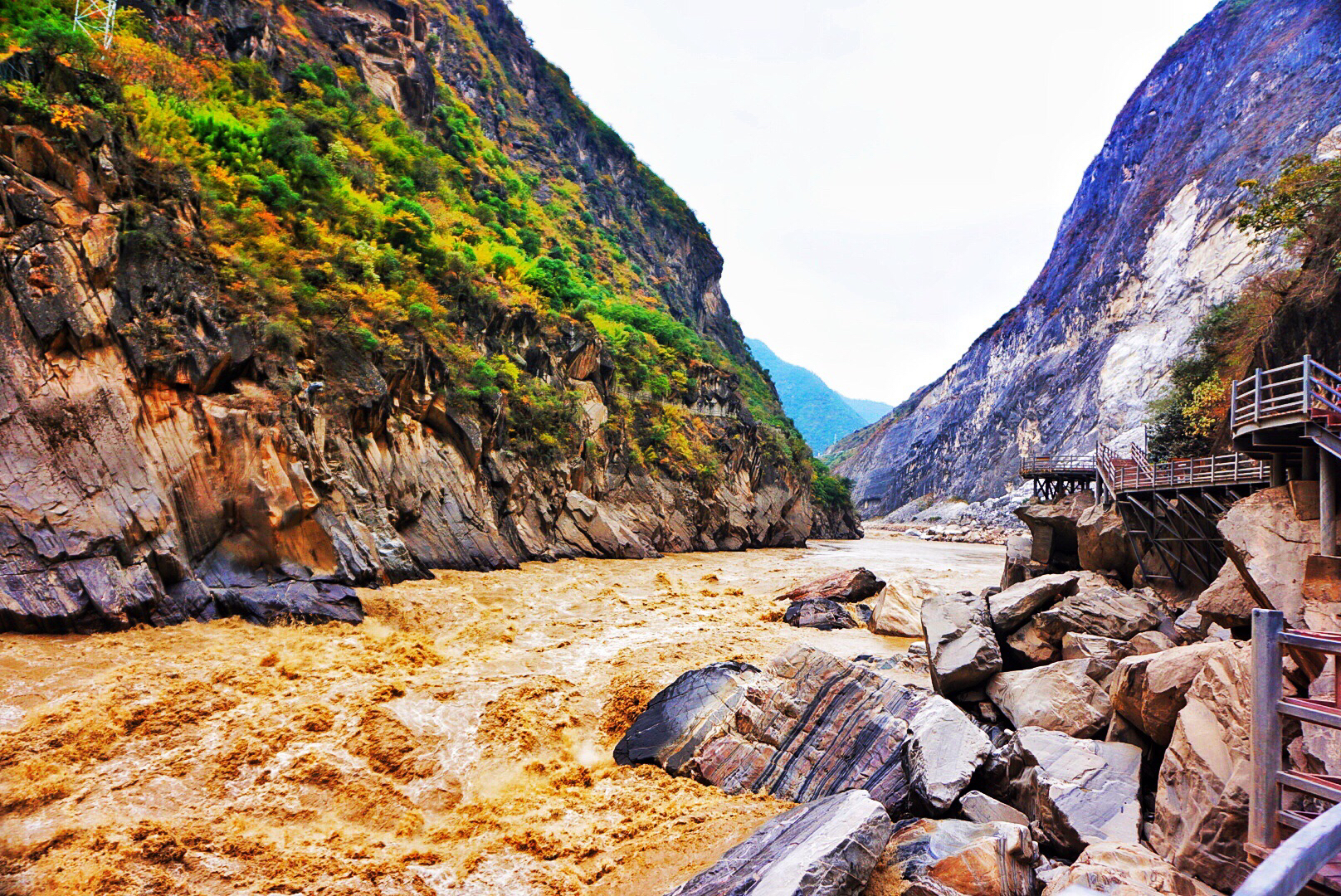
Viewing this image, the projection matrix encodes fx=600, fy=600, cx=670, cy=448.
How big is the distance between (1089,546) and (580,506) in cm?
2051

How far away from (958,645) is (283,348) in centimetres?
1799

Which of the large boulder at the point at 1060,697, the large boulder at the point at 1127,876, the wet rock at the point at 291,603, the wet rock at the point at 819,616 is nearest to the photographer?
the large boulder at the point at 1127,876

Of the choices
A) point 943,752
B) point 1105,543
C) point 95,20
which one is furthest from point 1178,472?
point 95,20

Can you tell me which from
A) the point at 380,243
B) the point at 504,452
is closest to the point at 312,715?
the point at 504,452

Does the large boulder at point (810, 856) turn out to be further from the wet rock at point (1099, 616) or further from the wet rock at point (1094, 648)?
the wet rock at point (1099, 616)

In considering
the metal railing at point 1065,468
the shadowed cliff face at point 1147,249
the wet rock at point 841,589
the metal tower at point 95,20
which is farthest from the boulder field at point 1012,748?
the shadowed cliff face at point 1147,249

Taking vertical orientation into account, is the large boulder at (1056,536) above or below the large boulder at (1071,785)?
above

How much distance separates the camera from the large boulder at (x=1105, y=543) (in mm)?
19812

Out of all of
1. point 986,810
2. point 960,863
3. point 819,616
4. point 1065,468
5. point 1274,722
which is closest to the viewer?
point 1274,722

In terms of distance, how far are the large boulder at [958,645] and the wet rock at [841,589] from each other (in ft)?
23.0

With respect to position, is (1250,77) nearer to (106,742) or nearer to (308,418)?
(308,418)

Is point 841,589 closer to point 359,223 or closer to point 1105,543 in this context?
point 1105,543

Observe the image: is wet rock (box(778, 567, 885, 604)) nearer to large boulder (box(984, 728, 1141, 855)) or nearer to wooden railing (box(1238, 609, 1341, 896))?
large boulder (box(984, 728, 1141, 855))

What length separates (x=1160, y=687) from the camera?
708 cm
